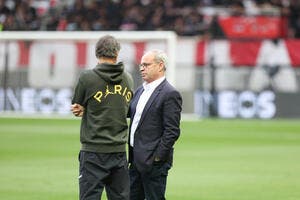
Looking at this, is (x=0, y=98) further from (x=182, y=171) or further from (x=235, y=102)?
(x=182, y=171)

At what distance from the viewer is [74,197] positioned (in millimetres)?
12820

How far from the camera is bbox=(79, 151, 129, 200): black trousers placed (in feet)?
28.7

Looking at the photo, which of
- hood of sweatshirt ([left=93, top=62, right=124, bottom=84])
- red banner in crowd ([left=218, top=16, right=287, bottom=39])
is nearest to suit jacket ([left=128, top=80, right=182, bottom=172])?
hood of sweatshirt ([left=93, top=62, right=124, bottom=84])

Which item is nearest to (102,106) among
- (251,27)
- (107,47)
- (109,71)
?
(109,71)

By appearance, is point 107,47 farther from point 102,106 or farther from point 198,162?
point 198,162

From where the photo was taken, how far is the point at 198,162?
18031mm

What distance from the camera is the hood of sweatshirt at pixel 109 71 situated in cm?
872

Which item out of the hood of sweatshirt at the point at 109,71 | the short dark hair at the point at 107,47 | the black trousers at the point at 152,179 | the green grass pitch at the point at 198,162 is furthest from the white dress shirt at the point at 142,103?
the green grass pitch at the point at 198,162

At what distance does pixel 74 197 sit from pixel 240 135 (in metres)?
12.4

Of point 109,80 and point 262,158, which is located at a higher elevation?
point 109,80

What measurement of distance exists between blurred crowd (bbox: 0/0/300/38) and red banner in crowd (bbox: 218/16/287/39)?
0.33 meters

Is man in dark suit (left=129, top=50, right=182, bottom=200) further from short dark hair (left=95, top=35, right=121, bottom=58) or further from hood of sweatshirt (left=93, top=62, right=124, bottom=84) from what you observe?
short dark hair (left=95, top=35, right=121, bottom=58)

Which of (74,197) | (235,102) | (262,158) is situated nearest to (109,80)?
(74,197)

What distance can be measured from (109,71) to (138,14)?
26359mm
